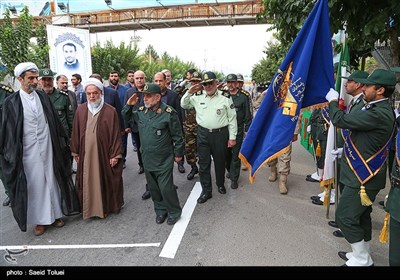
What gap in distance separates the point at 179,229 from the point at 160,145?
1105 millimetres

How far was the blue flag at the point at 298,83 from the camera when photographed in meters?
2.98

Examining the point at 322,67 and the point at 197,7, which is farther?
the point at 197,7

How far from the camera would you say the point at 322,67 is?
308cm

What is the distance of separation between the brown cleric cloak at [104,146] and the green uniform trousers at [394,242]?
3224 mm

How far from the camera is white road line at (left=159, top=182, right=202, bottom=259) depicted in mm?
3230

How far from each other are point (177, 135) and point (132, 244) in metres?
1.46

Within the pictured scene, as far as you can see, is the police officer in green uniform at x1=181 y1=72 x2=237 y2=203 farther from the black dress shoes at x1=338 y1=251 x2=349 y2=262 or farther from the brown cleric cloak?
the black dress shoes at x1=338 y1=251 x2=349 y2=262

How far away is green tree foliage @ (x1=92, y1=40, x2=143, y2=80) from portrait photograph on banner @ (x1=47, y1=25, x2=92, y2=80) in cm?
1024

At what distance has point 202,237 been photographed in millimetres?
3527

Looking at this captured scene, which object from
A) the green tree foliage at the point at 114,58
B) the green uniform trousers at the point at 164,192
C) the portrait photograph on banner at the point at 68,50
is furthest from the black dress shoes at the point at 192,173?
the green tree foliage at the point at 114,58

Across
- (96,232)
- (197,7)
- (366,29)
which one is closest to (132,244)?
(96,232)

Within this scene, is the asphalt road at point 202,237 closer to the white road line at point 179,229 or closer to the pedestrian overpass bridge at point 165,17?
the white road line at point 179,229
